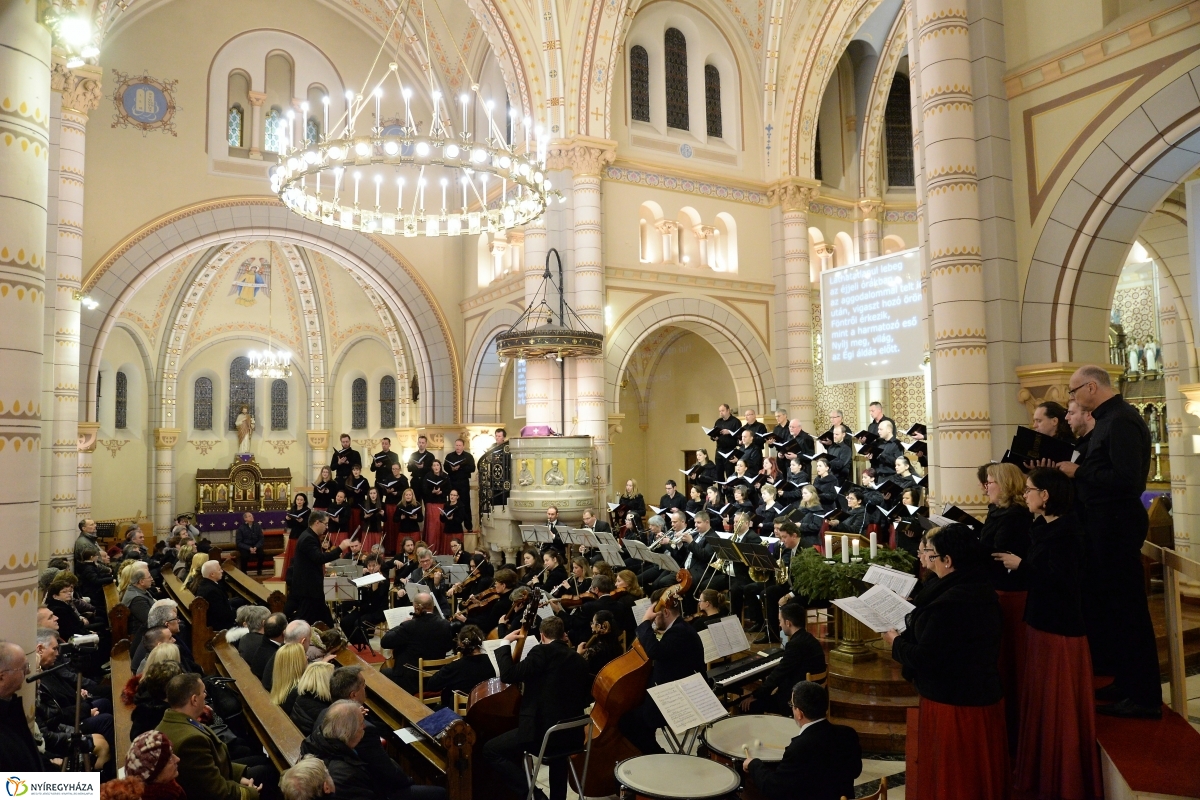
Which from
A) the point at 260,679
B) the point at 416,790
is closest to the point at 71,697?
the point at 260,679

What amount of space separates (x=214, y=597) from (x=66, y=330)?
15.5ft

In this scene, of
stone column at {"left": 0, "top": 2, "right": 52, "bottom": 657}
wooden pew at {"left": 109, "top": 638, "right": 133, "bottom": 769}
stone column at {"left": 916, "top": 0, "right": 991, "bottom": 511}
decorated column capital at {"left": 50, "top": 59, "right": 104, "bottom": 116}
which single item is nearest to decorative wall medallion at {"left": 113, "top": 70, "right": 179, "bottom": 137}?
decorated column capital at {"left": 50, "top": 59, "right": 104, "bottom": 116}

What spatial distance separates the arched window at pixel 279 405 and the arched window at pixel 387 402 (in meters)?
2.76

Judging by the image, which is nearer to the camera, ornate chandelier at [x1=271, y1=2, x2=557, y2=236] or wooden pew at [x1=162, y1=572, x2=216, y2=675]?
wooden pew at [x1=162, y1=572, x2=216, y2=675]

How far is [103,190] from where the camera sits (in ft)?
49.2

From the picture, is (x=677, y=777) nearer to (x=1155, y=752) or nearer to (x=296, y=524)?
(x=1155, y=752)

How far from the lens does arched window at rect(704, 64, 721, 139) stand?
15938 mm

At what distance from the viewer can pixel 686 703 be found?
4.18 metres

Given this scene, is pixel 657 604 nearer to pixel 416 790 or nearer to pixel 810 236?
pixel 416 790

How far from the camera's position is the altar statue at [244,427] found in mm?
23016

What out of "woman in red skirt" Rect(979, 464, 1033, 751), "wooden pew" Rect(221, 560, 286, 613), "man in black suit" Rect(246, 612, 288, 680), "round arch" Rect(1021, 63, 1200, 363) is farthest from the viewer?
"wooden pew" Rect(221, 560, 286, 613)

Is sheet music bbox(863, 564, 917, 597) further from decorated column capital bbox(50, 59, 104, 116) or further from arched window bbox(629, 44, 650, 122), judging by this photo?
arched window bbox(629, 44, 650, 122)

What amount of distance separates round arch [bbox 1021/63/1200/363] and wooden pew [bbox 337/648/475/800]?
19.0ft

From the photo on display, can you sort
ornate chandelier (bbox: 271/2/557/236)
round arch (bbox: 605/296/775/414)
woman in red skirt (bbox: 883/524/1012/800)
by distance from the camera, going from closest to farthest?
woman in red skirt (bbox: 883/524/1012/800) < ornate chandelier (bbox: 271/2/557/236) < round arch (bbox: 605/296/775/414)
